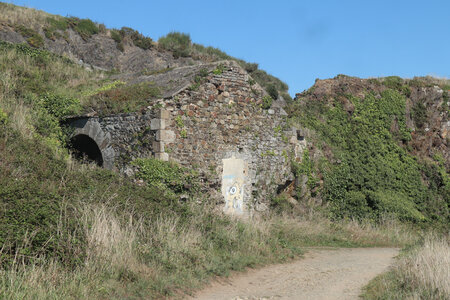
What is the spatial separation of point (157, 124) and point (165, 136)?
382mm

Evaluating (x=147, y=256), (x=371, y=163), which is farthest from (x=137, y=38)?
(x=147, y=256)

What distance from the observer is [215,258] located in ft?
26.8

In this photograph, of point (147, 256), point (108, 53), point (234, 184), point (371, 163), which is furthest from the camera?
point (108, 53)

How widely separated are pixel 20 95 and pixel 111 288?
360 inches

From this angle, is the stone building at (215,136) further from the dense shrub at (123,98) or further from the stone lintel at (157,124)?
the dense shrub at (123,98)

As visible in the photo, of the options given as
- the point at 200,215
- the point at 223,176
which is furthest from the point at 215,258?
the point at 223,176

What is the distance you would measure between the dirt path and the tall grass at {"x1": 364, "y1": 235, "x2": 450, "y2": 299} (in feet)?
1.20

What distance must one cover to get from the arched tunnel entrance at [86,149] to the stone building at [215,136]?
0.10 ft

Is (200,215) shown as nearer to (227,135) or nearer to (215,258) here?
(215,258)

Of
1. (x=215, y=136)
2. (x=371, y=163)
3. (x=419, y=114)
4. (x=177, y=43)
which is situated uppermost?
(x=177, y=43)

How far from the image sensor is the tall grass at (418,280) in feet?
20.9

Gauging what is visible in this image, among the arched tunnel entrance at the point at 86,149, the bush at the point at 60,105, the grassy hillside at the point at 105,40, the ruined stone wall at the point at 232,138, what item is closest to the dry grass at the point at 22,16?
the grassy hillside at the point at 105,40

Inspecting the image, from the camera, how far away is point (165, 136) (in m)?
12.0

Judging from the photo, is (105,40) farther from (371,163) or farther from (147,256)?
(147,256)
